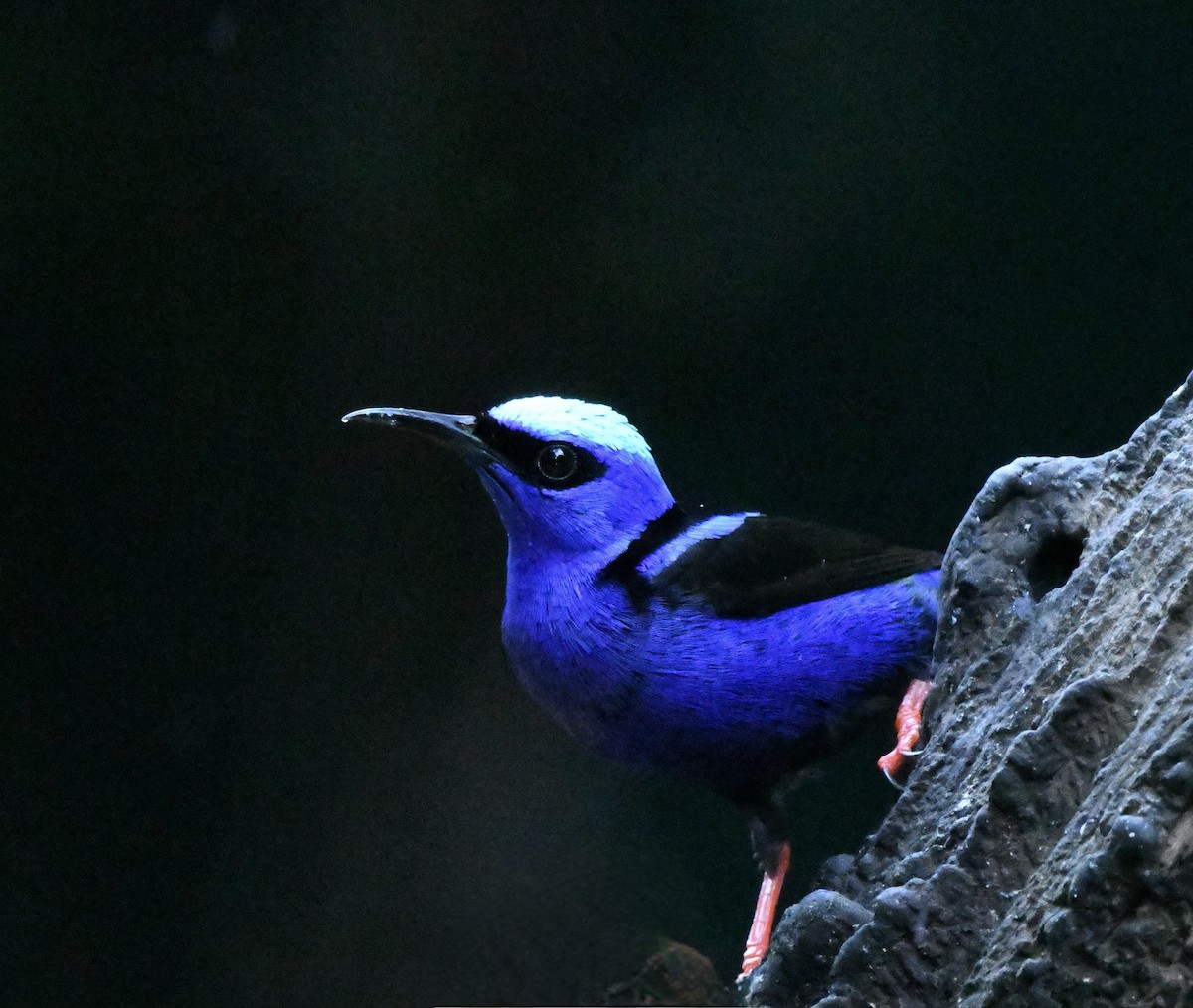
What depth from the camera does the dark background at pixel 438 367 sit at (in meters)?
3.16

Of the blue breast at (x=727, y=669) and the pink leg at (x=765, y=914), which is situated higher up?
the blue breast at (x=727, y=669)

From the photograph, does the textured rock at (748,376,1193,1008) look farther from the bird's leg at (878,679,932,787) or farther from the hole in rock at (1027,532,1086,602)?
the bird's leg at (878,679,932,787)

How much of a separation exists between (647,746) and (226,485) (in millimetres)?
1369

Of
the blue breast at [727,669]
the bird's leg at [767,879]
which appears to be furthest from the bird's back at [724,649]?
the bird's leg at [767,879]

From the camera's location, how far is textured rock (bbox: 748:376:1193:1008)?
154 cm

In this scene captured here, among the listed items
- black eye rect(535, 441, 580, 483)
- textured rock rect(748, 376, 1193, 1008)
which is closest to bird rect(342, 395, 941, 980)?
black eye rect(535, 441, 580, 483)

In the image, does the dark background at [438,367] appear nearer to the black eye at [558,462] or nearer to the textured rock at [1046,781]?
the black eye at [558,462]

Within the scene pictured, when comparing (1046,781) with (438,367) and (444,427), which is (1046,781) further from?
(438,367)

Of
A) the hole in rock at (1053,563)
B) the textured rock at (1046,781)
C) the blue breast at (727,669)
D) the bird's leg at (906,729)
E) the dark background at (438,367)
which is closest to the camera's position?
the textured rock at (1046,781)

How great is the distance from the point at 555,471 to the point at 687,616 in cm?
42

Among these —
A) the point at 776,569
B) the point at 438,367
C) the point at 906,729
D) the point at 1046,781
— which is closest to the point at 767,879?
the point at 906,729

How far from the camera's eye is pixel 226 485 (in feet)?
10.9

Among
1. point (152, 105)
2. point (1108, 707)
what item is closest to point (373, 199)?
point (152, 105)

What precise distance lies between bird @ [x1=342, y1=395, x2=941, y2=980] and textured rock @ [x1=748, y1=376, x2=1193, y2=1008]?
0.34 meters
